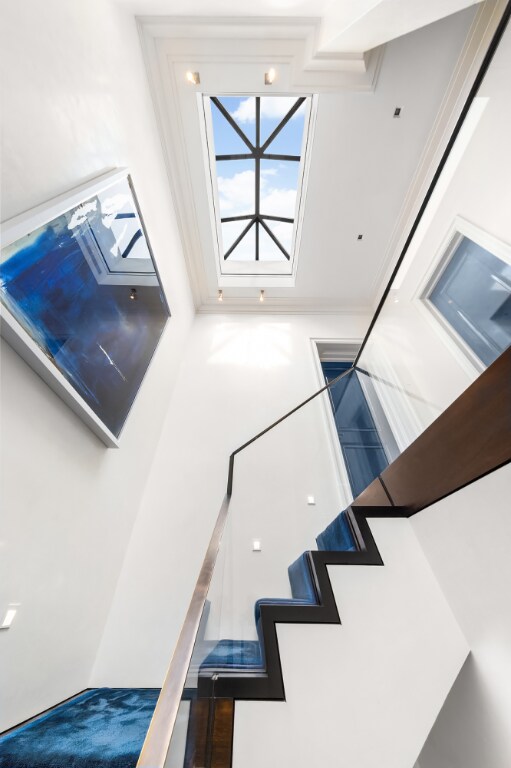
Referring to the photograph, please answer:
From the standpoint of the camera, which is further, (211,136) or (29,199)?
(211,136)

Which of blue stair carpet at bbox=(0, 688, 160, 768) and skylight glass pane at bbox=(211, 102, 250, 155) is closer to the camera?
blue stair carpet at bbox=(0, 688, 160, 768)

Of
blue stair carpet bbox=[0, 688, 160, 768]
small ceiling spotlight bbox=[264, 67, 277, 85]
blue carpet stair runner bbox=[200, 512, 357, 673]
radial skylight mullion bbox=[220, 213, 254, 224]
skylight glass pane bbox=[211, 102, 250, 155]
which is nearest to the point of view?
blue stair carpet bbox=[0, 688, 160, 768]

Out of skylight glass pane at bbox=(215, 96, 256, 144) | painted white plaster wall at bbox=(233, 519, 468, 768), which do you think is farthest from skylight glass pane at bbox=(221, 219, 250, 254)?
painted white plaster wall at bbox=(233, 519, 468, 768)

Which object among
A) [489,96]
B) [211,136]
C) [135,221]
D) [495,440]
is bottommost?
[495,440]

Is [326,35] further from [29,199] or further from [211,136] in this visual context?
[29,199]

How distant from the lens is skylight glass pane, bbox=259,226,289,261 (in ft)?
18.2

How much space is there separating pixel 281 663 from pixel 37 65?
10.8 ft

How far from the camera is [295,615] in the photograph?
1356 mm

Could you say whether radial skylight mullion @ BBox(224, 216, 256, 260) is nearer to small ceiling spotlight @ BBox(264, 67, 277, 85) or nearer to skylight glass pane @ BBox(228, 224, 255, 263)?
skylight glass pane @ BBox(228, 224, 255, 263)

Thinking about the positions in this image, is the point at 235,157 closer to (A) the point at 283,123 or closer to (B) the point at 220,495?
(A) the point at 283,123

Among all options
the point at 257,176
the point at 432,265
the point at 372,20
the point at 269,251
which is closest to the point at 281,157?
the point at 257,176

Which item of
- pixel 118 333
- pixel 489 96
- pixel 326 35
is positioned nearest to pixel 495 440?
pixel 489 96

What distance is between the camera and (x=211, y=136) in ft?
11.9

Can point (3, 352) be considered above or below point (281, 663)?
above
